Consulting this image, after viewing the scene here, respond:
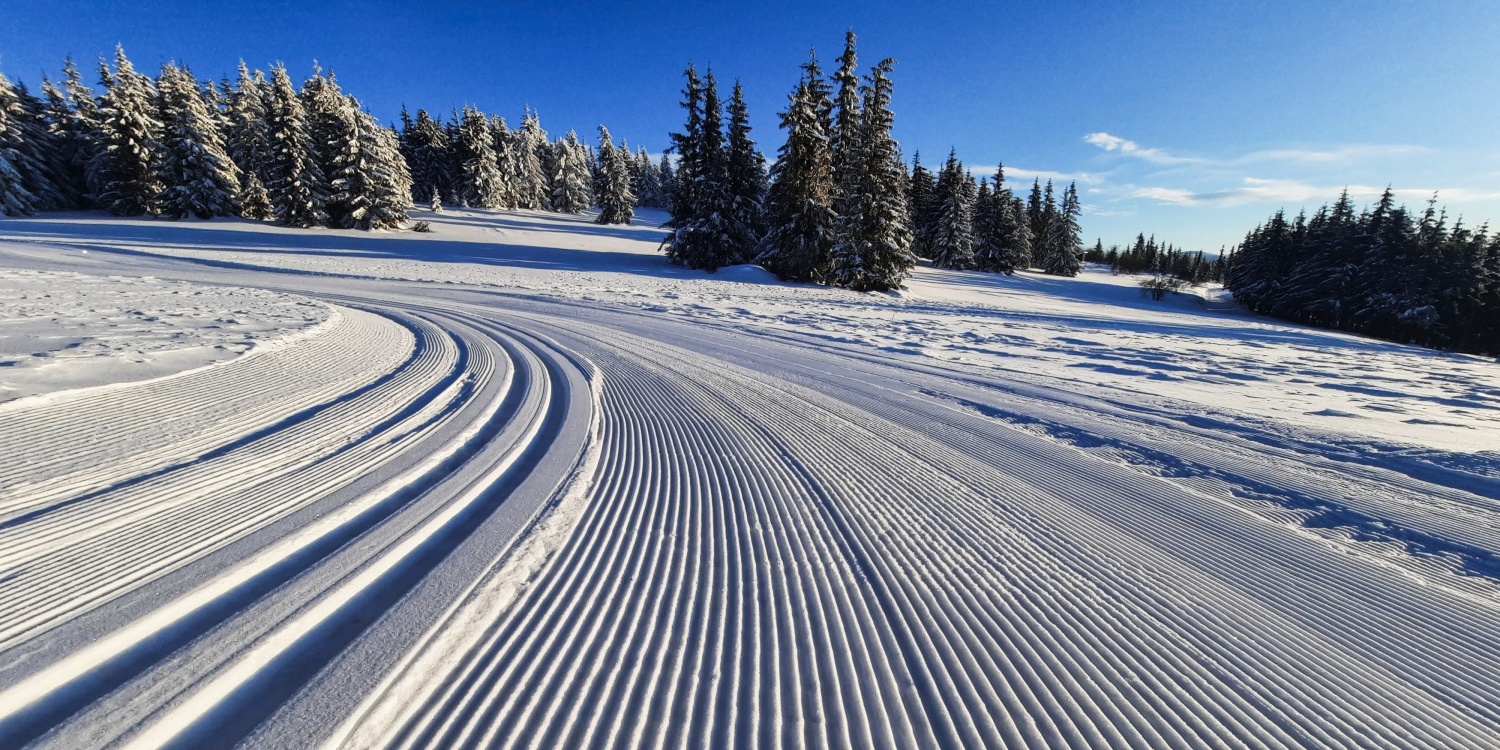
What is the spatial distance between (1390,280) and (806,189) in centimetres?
3863

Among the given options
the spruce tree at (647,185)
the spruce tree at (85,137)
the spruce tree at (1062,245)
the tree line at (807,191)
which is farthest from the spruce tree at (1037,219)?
the spruce tree at (85,137)

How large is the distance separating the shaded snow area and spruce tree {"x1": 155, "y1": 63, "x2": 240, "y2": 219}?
97.1 ft

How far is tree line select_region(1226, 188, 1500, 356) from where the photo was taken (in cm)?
2978

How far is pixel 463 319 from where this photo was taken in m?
10.8

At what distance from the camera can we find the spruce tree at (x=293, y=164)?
30.0 metres

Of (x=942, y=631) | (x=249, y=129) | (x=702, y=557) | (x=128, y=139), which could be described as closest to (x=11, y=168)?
(x=128, y=139)

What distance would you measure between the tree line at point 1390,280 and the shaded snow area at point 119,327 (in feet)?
165

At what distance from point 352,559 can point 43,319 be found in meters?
8.43

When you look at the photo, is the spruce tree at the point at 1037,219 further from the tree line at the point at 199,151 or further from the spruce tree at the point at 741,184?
the tree line at the point at 199,151

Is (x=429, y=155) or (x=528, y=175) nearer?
(x=429, y=155)

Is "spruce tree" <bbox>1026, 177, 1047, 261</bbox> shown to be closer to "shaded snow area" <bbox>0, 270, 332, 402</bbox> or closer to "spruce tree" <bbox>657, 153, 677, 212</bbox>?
"spruce tree" <bbox>657, 153, 677, 212</bbox>

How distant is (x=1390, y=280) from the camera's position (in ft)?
107

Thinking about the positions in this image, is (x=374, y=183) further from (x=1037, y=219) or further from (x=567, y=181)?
(x=1037, y=219)

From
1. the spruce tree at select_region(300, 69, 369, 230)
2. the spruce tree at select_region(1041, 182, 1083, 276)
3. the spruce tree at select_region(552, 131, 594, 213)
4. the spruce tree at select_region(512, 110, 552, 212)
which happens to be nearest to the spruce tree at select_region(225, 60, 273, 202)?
the spruce tree at select_region(300, 69, 369, 230)
